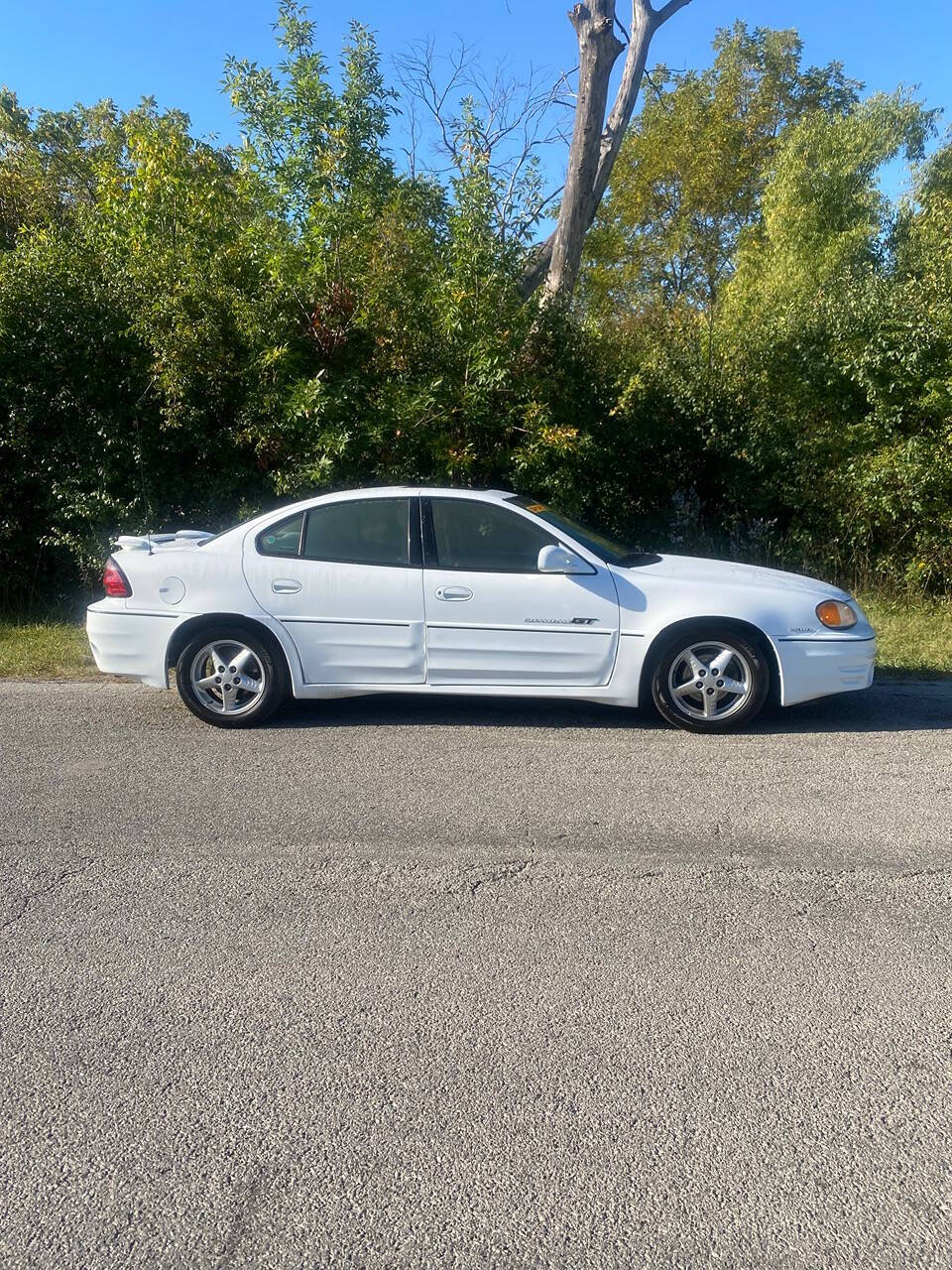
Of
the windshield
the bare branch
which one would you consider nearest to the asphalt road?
the windshield

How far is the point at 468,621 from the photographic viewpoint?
6.69 metres

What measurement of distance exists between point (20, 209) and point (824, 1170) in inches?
714

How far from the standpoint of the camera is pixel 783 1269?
2.34m

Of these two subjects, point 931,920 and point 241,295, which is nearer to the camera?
Answer: point 931,920

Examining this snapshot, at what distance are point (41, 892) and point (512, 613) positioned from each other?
3.31 meters

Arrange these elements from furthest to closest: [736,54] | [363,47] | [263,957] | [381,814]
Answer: [736,54] < [363,47] < [381,814] < [263,957]

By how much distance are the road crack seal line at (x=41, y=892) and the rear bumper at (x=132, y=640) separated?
2.36 m

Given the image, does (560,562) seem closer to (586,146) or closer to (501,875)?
(501,875)

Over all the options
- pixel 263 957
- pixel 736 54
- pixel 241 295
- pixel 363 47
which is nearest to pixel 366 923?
pixel 263 957

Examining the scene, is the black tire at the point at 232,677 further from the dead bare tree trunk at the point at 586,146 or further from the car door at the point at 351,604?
the dead bare tree trunk at the point at 586,146

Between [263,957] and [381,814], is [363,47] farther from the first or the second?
[263,957]

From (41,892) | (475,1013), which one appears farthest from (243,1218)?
(41,892)

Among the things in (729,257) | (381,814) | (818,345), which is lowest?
(381,814)

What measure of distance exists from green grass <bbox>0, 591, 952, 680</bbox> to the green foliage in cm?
53
